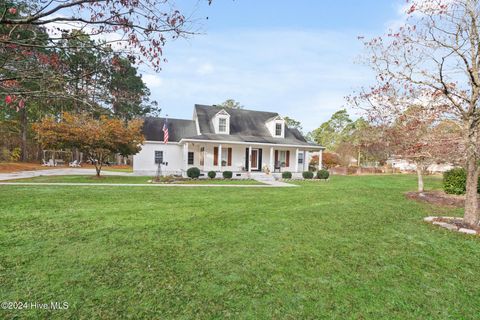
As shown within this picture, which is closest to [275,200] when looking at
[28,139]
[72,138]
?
[72,138]

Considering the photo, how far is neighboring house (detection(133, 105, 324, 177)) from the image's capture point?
20.4m

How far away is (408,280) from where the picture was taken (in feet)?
11.6

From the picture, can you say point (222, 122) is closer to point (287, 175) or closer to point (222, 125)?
point (222, 125)

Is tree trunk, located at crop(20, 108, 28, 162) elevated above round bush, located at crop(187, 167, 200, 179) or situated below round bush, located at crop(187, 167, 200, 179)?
above

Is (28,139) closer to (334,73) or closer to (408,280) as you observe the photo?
(334,73)

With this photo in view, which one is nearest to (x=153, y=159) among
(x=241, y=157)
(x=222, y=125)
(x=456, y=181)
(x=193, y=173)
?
(x=193, y=173)

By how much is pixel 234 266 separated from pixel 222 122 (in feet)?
60.6

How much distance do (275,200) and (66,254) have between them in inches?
271

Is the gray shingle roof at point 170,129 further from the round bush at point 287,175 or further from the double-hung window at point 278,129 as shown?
the round bush at point 287,175

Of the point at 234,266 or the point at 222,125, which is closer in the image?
the point at 234,266

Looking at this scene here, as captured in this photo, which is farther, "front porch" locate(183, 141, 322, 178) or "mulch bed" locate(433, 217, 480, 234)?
"front porch" locate(183, 141, 322, 178)

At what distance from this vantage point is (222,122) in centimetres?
2156

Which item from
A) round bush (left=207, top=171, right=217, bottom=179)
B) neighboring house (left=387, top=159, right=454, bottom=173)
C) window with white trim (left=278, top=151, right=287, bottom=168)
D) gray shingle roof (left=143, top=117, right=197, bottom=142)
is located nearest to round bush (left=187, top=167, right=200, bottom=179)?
round bush (left=207, top=171, right=217, bottom=179)

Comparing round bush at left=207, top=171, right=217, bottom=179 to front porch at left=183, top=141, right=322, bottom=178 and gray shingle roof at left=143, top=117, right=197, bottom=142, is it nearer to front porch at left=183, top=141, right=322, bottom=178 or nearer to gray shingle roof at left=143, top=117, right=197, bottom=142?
front porch at left=183, top=141, right=322, bottom=178
